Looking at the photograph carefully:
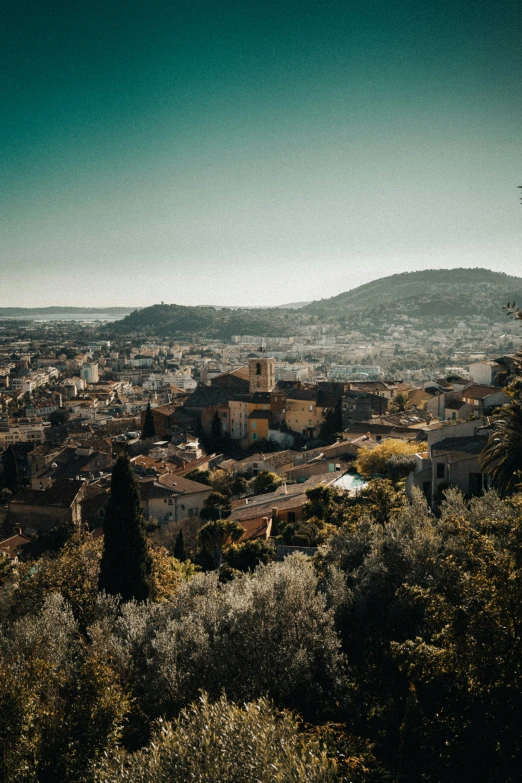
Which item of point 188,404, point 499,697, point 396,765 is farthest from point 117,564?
point 188,404

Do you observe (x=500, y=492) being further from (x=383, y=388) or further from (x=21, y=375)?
(x=21, y=375)

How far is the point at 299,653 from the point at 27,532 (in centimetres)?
2267

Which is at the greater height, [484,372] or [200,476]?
[484,372]

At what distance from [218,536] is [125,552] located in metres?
6.00

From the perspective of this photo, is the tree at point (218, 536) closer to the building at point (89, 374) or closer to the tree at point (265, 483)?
the tree at point (265, 483)

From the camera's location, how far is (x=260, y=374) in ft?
167

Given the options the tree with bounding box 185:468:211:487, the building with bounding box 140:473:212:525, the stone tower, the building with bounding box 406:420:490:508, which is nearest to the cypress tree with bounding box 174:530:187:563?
the building with bounding box 406:420:490:508

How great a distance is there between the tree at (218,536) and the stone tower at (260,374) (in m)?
32.2

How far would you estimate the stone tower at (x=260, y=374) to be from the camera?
5062 centimetres

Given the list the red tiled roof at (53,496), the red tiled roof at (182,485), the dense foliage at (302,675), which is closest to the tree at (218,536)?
the red tiled roof at (182,485)

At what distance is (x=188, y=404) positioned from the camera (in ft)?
164

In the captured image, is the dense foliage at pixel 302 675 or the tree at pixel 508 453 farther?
the tree at pixel 508 453

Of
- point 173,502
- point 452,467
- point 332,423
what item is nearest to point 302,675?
point 452,467

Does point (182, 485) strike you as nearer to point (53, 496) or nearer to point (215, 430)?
point (53, 496)
